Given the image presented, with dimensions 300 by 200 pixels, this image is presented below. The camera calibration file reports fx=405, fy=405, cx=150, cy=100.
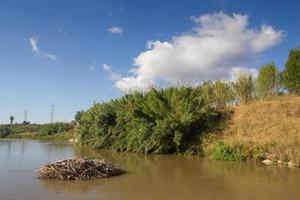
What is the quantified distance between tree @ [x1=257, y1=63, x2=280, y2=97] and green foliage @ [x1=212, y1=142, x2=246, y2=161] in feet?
38.9

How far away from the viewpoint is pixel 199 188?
13930 millimetres

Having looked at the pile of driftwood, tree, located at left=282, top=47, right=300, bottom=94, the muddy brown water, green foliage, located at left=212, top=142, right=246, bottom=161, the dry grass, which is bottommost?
the muddy brown water

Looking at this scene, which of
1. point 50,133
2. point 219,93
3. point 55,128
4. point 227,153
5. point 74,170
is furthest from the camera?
point 55,128

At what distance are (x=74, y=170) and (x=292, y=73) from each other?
24.7 m

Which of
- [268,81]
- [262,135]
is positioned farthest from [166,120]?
[268,81]

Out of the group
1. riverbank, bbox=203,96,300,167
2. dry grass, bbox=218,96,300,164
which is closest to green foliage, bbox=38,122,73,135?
riverbank, bbox=203,96,300,167

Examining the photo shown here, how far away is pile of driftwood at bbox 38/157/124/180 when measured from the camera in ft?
49.3

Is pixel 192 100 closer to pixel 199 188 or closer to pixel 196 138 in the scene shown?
pixel 196 138

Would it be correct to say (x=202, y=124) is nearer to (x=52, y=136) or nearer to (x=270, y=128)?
(x=270, y=128)

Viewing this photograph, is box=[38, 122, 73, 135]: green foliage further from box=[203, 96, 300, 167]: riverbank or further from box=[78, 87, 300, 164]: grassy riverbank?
box=[203, 96, 300, 167]: riverbank

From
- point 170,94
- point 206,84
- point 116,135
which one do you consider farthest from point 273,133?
point 116,135

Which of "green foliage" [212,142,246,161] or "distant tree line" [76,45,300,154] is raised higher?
"distant tree line" [76,45,300,154]

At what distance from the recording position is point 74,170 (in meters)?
15.1

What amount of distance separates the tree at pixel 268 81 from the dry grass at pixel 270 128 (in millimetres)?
3157
